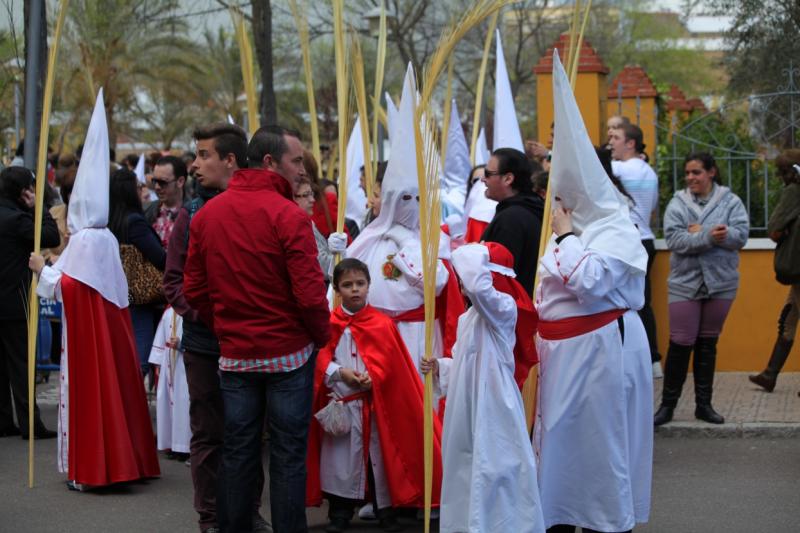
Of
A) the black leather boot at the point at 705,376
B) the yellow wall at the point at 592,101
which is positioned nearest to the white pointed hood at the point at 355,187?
the yellow wall at the point at 592,101

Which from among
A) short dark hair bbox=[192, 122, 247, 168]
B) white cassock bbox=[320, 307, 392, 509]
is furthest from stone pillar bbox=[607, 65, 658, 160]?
short dark hair bbox=[192, 122, 247, 168]

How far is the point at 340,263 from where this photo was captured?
22.2 ft

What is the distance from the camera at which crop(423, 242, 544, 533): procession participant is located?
5695 millimetres

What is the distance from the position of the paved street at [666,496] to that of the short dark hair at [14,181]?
5.83ft

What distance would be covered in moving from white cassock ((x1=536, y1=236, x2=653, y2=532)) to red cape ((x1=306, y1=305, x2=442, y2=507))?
985 millimetres

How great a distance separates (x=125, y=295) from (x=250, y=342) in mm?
2534

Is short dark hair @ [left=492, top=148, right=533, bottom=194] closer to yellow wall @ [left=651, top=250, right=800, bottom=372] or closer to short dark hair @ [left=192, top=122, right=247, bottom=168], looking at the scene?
short dark hair @ [left=192, top=122, right=247, bottom=168]

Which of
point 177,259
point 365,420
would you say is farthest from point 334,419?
point 177,259

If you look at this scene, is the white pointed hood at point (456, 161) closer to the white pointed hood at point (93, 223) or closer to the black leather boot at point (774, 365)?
the black leather boot at point (774, 365)

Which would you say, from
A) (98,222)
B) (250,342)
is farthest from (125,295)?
(250,342)

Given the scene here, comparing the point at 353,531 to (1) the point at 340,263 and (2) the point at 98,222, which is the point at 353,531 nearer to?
(1) the point at 340,263

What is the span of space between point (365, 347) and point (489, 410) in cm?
113

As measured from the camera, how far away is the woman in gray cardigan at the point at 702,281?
352 inches

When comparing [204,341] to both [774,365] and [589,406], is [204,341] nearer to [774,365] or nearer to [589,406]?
[589,406]
